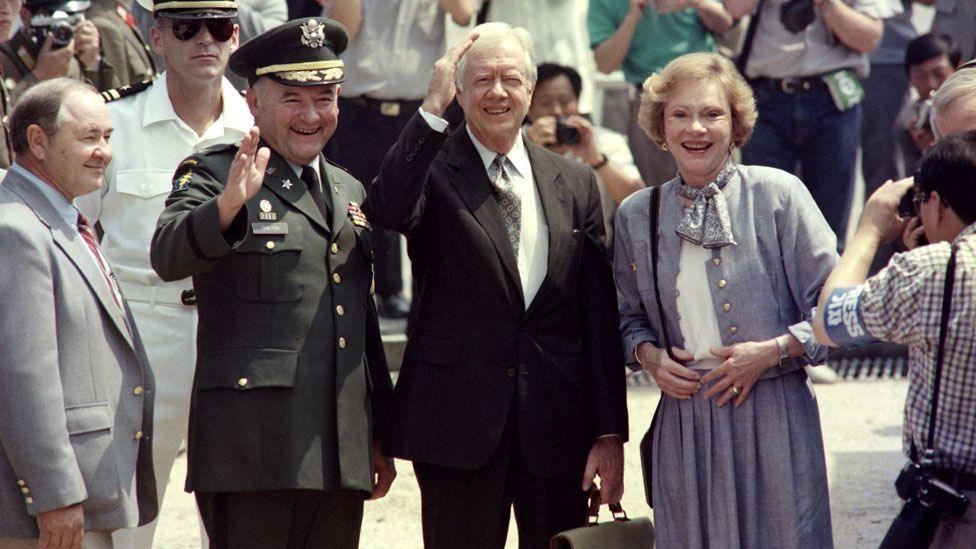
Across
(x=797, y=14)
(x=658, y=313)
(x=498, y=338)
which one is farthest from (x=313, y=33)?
(x=797, y=14)

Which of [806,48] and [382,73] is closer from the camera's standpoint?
[382,73]

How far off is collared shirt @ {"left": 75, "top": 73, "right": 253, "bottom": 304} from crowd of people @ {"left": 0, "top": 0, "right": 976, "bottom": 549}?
0.03 feet

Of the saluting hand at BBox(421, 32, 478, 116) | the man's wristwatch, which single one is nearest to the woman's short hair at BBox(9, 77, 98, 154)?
the saluting hand at BBox(421, 32, 478, 116)

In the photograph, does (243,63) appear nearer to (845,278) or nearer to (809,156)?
(845,278)

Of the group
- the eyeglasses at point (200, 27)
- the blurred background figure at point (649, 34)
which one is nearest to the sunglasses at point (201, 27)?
the eyeglasses at point (200, 27)

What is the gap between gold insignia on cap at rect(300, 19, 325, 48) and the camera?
14.1ft

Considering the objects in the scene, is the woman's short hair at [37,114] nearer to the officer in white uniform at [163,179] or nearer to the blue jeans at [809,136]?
the officer in white uniform at [163,179]

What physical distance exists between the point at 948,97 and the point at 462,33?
4238 millimetres

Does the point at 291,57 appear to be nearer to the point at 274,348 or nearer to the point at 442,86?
the point at 442,86

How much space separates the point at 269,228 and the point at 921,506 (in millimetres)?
1894

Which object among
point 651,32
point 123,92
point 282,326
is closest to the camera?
point 282,326

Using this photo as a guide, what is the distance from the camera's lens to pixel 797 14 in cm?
761

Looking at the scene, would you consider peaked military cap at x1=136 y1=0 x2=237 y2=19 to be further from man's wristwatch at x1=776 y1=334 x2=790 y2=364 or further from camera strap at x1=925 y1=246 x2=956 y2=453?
camera strap at x1=925 y1=246 x2=956 y2=453

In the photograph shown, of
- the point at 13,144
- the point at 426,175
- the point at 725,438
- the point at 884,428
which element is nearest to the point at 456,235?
the point at 426,175
